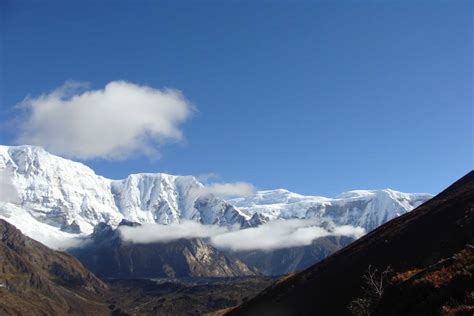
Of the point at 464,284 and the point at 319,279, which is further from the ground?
the point at 319,279

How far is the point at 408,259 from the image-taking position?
447 ft

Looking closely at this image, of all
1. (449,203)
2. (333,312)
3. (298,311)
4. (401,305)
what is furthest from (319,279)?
(401,305)

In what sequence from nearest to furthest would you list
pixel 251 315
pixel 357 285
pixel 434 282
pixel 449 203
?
pixel 434 282
pixel 357 285
pixel 449 203
pixel 251 315

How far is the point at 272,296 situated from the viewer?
175 meters

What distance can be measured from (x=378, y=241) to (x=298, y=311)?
33.5m

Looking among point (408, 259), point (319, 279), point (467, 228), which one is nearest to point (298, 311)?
point (319, 279)

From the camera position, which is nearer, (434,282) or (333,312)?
(434,282)

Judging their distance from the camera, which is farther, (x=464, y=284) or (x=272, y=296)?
(x=272, y=296)

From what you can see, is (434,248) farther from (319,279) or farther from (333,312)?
(319,279)

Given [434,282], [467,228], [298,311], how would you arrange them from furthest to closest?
[298,311] → [467,228] → [434,282]

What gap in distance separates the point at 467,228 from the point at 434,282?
10080cm

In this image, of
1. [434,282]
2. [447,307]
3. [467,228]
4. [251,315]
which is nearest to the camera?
[447,307]

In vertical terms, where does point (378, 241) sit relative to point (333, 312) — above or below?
above

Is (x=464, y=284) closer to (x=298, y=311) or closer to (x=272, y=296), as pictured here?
(x=298, y=311)
